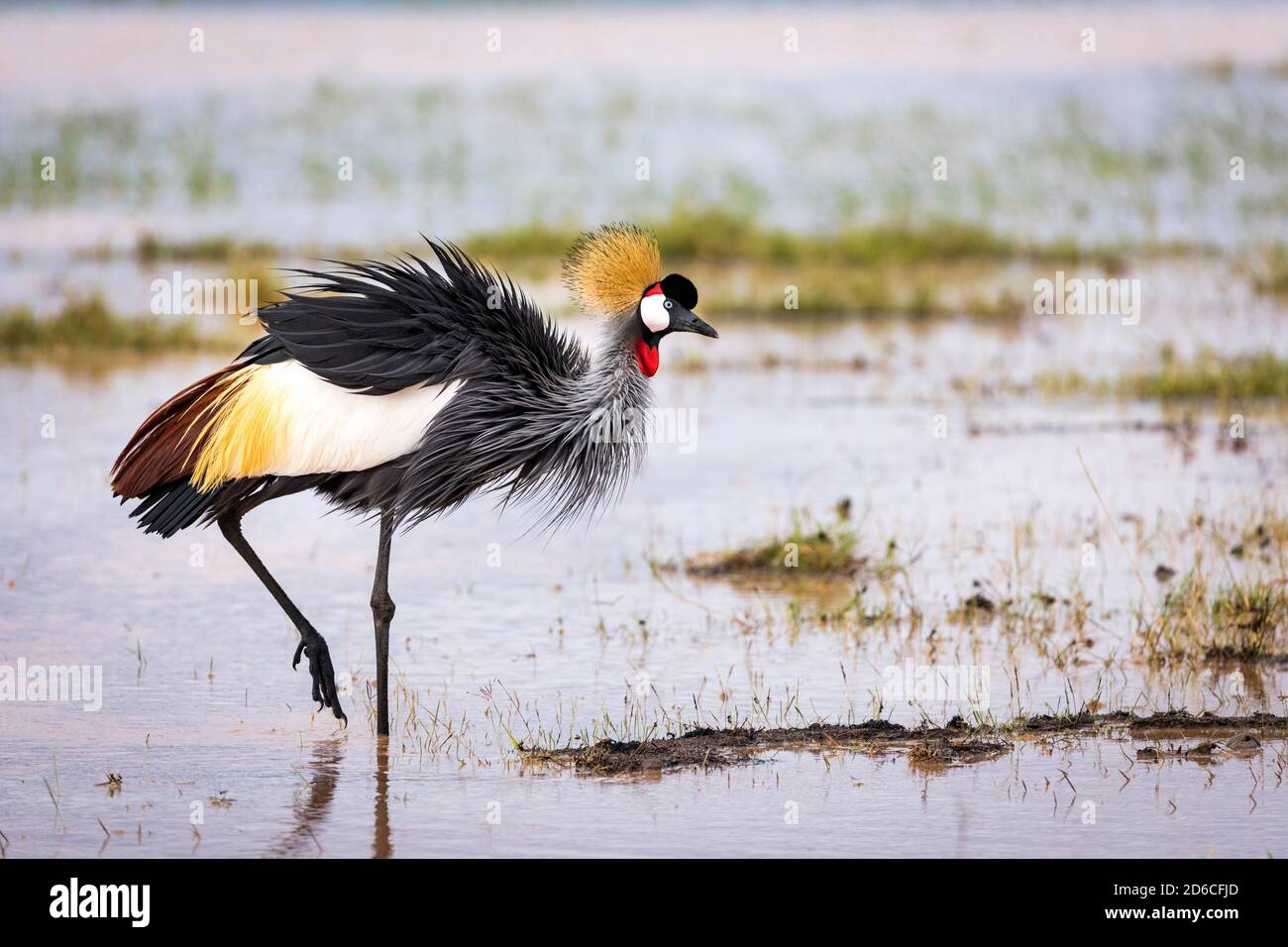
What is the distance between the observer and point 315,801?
20.4 feet

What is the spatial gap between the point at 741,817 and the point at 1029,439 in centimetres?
649

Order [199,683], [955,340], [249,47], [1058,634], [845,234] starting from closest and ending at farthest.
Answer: [199,683] → [1058,634] → [955,340] → [845,234] → [249,47]

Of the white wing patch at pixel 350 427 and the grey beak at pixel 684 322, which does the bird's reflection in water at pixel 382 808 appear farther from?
the grey beak at pixel 684 322

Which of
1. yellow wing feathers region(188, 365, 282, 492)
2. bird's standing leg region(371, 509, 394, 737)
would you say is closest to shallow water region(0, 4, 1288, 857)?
bird's standing leg region(371, 509, 394, 737)

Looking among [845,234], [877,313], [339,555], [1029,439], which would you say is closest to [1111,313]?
[877,313]

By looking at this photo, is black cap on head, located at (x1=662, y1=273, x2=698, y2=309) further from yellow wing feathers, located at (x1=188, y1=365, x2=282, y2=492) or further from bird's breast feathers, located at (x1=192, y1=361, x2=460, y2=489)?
yellow wing feathers, located at (x1=188, y1=365, x2=282, y2=492)

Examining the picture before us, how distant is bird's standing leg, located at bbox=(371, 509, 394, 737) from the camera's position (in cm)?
687

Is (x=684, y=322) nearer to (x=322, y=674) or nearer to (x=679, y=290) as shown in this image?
(x=679, y=290)

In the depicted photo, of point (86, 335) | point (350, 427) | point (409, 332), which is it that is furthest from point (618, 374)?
point (86, 335)

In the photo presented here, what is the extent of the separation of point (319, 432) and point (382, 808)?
155 cm

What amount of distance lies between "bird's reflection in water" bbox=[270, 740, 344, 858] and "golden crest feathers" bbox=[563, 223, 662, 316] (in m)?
1.90

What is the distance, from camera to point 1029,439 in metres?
12.0
